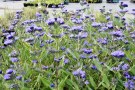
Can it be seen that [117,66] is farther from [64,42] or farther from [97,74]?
[64,42]

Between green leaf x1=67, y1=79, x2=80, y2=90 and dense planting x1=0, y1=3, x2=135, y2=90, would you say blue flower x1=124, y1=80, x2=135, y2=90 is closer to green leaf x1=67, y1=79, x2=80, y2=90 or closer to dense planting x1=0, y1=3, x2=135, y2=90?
dense planting x1=0, y1=3, x2=135, y2=90

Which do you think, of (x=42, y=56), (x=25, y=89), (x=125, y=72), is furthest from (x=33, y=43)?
(x=125, y=72)

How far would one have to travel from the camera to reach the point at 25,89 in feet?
8.70

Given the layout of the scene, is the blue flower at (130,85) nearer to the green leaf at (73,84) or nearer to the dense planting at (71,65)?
the dense planting at (71,65)

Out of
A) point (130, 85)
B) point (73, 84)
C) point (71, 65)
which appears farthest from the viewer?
point (71, 65)

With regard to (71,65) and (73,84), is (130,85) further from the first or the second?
(71,65)

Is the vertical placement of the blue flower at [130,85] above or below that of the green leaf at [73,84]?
above

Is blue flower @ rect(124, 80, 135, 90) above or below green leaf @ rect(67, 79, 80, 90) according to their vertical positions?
above

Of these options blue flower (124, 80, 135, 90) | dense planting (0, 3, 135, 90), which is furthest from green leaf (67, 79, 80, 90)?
blue flower (124, 80, 135, 90)

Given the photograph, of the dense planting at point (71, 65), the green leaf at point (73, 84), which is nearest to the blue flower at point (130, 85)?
the dense planting at point (71, 65)

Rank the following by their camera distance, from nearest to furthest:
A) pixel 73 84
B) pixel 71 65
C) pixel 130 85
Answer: pixel 130 85, pixel 73 84, pixel 71 65

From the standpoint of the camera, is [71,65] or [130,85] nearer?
[130,85]

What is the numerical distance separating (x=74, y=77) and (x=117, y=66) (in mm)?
376

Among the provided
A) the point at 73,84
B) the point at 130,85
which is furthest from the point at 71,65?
the point at 130,85
